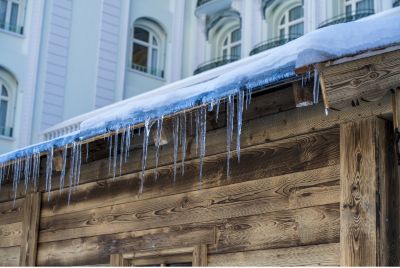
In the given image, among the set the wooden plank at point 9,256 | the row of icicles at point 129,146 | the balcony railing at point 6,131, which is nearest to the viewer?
the row of icicles at point 129,146

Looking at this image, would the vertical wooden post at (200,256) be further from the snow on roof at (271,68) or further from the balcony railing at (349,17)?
the balcony railing at (349,17)

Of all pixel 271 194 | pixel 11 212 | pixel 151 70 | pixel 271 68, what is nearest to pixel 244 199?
pixel 271 194

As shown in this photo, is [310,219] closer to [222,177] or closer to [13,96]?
[222,177]

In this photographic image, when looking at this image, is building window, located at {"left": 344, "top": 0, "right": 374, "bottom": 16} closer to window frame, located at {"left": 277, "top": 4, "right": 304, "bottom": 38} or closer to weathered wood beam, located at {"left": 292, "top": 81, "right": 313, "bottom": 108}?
window frame, located at {"left": 277, "top": 4, "right": 304, "bottom": 38}

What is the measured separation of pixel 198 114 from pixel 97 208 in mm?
2275

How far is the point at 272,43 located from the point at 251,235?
18586 millimetres

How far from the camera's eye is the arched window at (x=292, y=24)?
2434 cm

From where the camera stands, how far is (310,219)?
6.02 meters

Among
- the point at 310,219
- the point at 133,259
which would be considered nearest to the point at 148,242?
the point at 133,259

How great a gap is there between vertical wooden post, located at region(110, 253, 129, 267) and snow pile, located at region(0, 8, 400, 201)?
0.93 meters

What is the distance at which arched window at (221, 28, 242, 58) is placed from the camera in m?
26.6

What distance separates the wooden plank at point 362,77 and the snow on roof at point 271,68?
160 millimetres

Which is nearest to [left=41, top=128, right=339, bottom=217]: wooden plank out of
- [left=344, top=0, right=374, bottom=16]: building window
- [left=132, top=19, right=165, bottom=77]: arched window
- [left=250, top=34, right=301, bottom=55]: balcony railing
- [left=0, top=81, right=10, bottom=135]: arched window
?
[left=344, top=0, right=374, bottom=16]: building window

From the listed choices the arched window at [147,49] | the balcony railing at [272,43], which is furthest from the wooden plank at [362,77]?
the arched window at [147,49]
